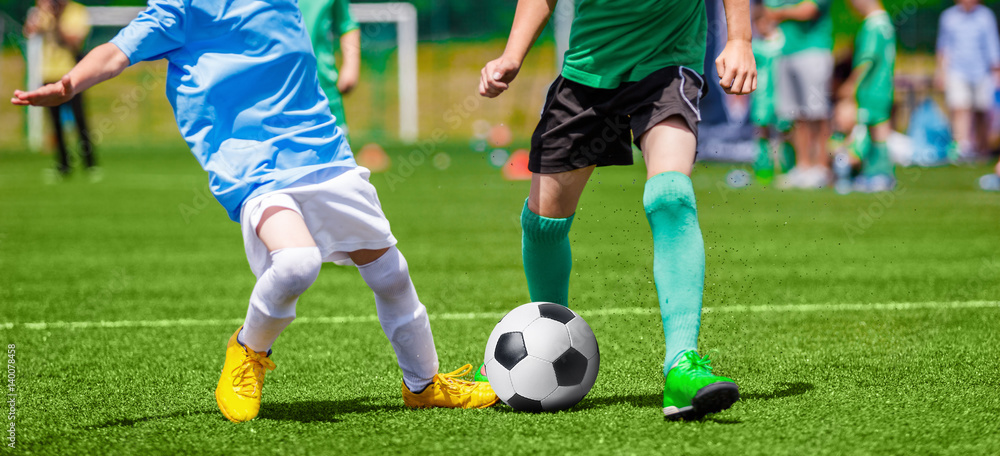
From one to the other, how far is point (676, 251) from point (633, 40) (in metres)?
0.65

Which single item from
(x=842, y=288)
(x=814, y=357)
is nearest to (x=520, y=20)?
(x=814, y=357)

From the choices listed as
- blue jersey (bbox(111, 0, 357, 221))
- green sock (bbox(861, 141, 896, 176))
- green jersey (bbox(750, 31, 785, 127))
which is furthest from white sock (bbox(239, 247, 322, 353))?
green jersey (bbox(750, 31, 785, 127))

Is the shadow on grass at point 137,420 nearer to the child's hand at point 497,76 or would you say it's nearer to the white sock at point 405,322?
the white sock at point 405,322

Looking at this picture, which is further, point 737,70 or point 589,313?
point 589,313

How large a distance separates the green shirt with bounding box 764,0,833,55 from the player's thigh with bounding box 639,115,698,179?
9004mm

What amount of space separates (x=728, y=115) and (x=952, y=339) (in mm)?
12473

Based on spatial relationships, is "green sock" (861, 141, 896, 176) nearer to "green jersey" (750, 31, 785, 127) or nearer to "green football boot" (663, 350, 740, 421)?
"green jersey" (750, 31, 785, 127)

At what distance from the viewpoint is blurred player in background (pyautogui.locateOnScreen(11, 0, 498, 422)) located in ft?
8.88

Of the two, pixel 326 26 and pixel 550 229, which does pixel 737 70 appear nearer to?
pixel 550 229

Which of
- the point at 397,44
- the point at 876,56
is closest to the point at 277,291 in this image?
the point at 876,56

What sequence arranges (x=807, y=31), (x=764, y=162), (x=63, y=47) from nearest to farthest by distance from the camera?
1. (x=807, y=31)
2. (x=764, y=162)
3. (x=63, y=47)

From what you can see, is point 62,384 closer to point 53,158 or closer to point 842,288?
point 842,288

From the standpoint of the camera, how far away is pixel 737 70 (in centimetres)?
278

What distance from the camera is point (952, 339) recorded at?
145 inches
